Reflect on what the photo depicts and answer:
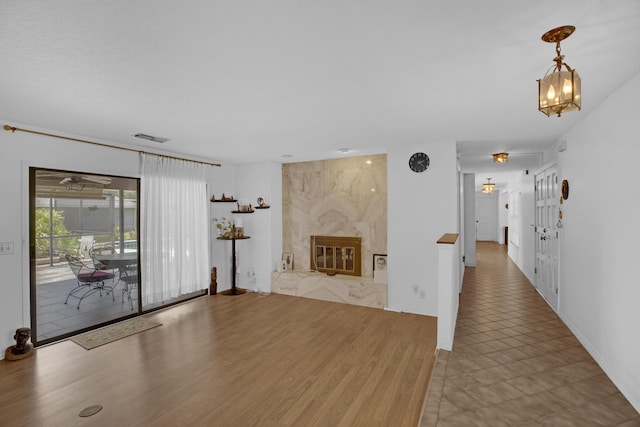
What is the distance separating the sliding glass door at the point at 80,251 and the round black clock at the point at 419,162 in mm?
3863

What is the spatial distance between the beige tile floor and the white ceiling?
234 cm

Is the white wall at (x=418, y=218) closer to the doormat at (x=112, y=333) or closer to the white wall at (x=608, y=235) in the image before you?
the white wall at (x=608, y=235)

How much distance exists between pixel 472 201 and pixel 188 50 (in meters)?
7.69

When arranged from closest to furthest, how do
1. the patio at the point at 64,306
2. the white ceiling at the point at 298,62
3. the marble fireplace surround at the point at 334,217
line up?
the white ceiling at the point at 298,62
the patio at the point at 64,306
the marble fireplace surround at the point at 334,217

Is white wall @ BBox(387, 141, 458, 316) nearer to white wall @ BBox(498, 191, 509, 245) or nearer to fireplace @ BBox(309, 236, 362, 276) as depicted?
fireplace @ BBox(309, 236, 362, 276)

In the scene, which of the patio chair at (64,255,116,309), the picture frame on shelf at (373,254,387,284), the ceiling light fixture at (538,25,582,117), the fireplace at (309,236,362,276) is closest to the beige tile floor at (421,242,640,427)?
the picture frame on shelf at (373,254,387,284)

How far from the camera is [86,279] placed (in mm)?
4234

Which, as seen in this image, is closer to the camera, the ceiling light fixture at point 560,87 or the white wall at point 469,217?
the ceiling light fixture at point 560,87

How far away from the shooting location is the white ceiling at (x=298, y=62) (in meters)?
1.47

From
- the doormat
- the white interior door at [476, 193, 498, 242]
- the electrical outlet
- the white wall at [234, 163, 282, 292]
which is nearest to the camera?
the electrical outlet

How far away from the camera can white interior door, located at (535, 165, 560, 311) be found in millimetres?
4516

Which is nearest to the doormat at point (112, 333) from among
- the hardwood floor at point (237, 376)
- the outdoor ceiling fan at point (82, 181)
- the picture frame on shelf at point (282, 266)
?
the hardwood floor at point (237, 376)

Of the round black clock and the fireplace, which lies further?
the fireplace

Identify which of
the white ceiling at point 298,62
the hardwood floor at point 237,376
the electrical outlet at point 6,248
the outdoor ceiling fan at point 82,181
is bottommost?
the hardwood floor at point 237,376
